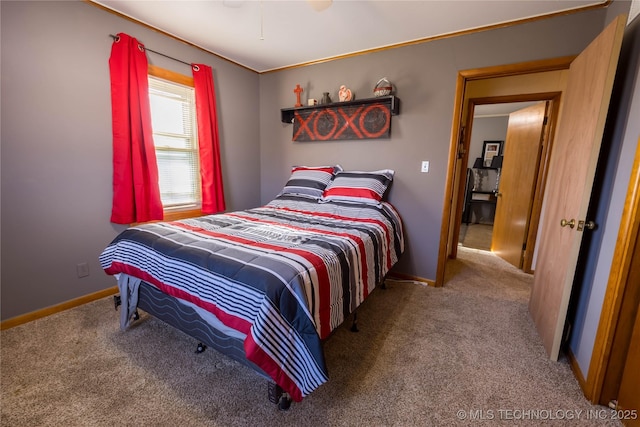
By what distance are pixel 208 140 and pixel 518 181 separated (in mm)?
3729

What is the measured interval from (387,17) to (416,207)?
1698mm

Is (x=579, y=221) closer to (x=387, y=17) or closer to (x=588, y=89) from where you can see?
(x=588, y=89)

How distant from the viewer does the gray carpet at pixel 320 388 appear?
1.29 meters

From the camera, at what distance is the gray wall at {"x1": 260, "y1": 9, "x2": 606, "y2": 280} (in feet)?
7.18

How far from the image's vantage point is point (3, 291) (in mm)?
1894

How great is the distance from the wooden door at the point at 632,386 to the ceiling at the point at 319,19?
7.21ft

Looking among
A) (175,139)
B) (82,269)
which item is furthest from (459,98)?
(82,269)

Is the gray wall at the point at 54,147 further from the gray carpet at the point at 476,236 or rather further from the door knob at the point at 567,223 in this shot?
the gray carpet at the point at 476,236

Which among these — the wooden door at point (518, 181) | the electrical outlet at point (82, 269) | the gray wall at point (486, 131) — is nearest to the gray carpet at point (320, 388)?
the electrical outlet at point (82, 269)

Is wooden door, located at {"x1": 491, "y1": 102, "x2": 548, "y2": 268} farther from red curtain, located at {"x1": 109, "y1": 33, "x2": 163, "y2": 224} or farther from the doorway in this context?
red curtain, located at {"x1": 109, "y1": 33, "x2": 163, "y2": 224}

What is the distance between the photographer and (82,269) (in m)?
2.26

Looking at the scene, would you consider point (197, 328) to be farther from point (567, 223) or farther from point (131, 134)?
point (567, 223)

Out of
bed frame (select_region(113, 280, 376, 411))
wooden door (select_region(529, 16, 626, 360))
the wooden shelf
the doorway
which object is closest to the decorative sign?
the wooden shelf

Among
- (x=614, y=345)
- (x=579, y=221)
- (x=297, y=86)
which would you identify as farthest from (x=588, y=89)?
(x=297, y=86)
